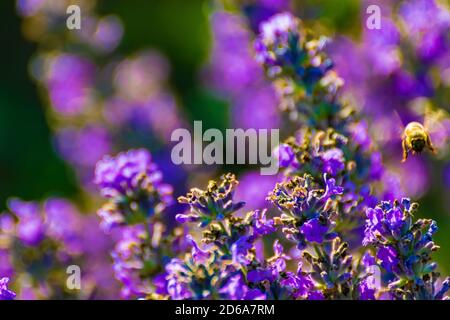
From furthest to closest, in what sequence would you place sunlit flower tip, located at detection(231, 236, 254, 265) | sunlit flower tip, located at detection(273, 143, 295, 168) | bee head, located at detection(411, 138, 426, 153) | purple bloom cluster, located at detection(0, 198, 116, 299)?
purple bloom cluster, located at detection(0, 198, 116, 299), bee head, located at detection(411, 138, 426, 153), sunlit flower tip, located at detection(273, 143, 295, 168), sunlit flower tip, located at detection(231, 236, 254, 265)

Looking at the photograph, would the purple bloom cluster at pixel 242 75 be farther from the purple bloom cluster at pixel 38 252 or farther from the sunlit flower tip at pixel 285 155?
the sunlit flower tip at pixel 285 155

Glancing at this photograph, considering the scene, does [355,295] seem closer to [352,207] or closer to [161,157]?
[352,207]

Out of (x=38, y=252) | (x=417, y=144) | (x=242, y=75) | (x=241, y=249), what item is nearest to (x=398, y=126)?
(x=417, y=144)

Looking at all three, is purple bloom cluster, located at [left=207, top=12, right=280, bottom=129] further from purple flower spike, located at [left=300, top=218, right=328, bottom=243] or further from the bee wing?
purple flower spike, located at [left=300, top=218, right=328, bottom=243]

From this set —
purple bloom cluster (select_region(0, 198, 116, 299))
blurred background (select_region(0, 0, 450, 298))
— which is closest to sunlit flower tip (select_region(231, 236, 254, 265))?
blurred background (select_region(0, 0, 450, 298))

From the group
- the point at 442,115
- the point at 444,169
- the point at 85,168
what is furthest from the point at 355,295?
the point at 85,168

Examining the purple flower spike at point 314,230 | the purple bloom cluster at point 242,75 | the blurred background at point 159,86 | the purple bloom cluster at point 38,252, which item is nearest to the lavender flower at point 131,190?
the purple bloom cluster at point 38,252

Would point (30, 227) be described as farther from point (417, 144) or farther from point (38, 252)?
point (417, 144)
